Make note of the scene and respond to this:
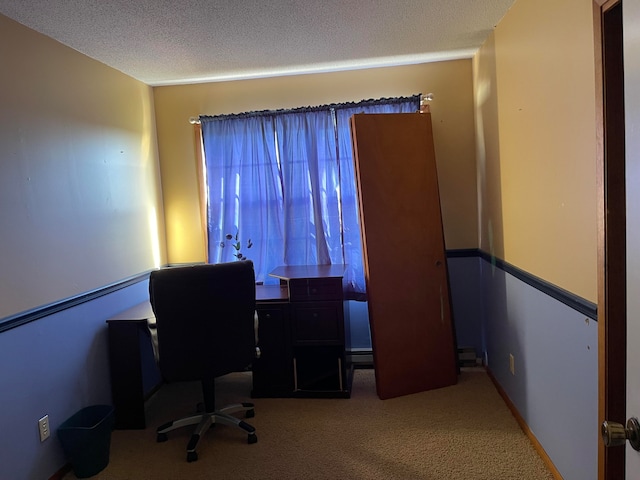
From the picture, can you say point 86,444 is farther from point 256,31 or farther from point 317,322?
point 256,31

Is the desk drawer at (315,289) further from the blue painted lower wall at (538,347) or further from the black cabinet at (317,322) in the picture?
the blue painted lower wall at (538,347)

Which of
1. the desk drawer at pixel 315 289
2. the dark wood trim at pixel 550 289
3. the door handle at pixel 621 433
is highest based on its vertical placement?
the dark wood trim at pixel 550 289

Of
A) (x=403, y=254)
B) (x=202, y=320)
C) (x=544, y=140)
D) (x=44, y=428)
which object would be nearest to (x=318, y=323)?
(x=403, y=254)

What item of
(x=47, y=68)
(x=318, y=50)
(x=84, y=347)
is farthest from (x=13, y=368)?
(x=318, y=50)

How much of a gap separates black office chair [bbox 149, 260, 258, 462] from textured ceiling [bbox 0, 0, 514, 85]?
51.1 inches

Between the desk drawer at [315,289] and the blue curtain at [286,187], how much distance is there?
18.4 inches

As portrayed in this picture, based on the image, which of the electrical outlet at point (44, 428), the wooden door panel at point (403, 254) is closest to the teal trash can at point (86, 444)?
the electrical outlet at point (44, 428)

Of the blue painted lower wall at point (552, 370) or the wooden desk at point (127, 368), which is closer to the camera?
the blue painted lower wall at point (552, 370)

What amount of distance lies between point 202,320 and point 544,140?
187 cm

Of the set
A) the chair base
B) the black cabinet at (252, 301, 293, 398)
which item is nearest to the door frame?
the chair base

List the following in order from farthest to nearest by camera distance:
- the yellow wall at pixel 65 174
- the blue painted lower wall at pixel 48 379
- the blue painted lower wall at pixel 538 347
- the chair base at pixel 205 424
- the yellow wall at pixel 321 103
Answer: the yellow wall at pixel 321 103
the chair base at pixel 205 424
the yellow wall at pixel 65 174
the blue painted lower wall at pixel 48 379
the blue painted lower wall at pixel 538 347

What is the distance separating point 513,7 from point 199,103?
234cm

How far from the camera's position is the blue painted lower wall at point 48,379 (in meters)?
2.04

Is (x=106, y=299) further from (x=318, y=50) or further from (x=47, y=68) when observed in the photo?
(x=318, y=50)
